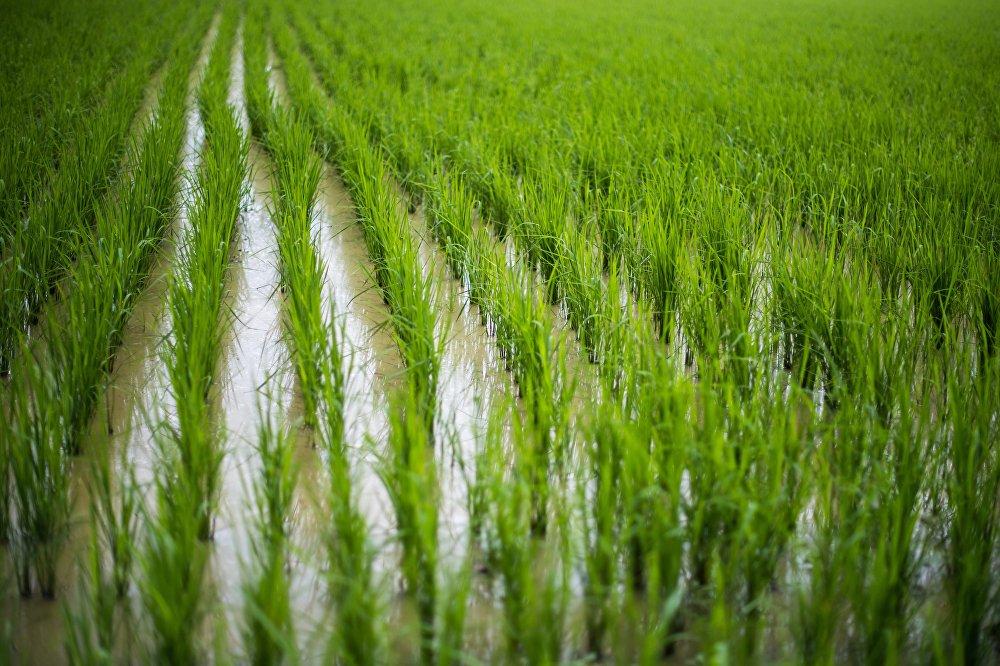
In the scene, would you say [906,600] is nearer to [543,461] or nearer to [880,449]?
[880,449]

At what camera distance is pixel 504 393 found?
1981 millimetres

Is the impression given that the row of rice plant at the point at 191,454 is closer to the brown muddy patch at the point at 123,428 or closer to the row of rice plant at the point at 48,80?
the brown muddy patch at the point at 123,428

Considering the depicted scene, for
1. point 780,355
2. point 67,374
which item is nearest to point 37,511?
point 67,374

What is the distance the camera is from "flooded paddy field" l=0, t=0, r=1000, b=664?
1.23 meters

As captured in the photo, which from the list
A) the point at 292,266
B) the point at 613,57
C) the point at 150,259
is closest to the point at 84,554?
the point at 292,266

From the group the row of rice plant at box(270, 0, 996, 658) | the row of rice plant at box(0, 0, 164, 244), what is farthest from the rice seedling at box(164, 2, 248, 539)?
the row of rice plant at box(270, 0, 996, 658)

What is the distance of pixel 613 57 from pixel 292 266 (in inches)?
218

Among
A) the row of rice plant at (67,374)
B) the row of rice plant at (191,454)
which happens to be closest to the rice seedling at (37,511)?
the row of rice plant at (67,374)

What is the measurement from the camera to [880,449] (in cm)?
151

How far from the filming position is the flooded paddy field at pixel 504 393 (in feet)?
4.04

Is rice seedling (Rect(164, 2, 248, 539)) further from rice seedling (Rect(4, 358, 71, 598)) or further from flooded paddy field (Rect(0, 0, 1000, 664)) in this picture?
rice seedling (Rect(4, 358, 71, 598))

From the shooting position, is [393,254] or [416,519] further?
[393,254]

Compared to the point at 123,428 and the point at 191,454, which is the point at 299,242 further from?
the point at 191,454

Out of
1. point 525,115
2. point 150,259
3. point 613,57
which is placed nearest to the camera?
point 150,259
